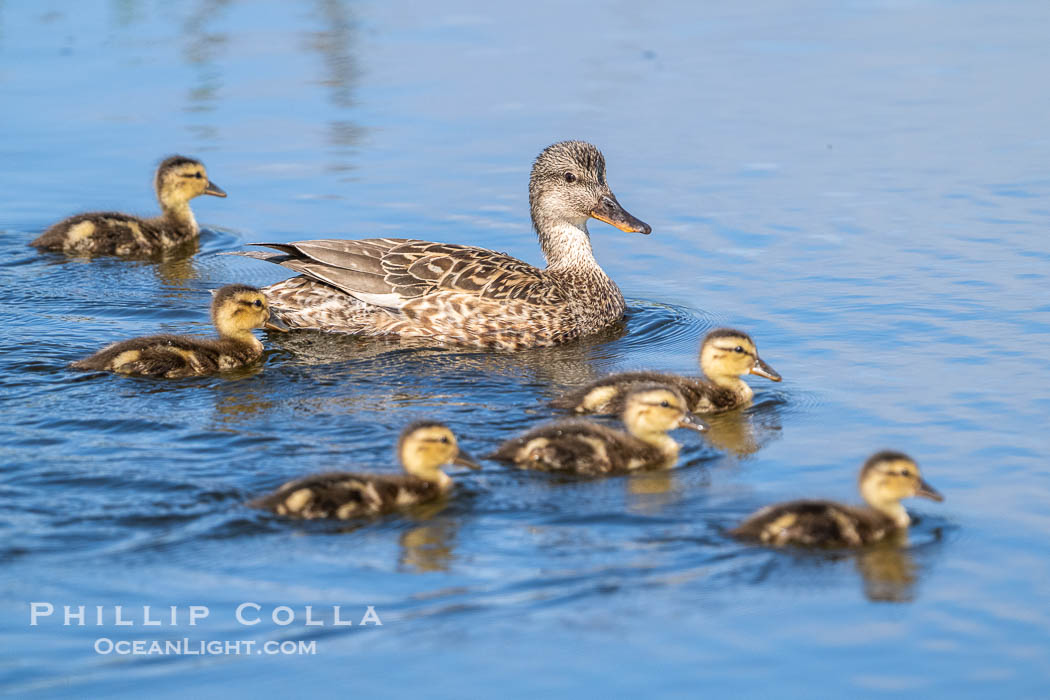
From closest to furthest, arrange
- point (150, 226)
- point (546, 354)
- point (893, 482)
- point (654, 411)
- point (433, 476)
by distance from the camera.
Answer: point (893, 482) < point (433, 476) < point (654, 411) < point (546, 354) < point (150, 226)

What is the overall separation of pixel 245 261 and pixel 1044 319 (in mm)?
5009

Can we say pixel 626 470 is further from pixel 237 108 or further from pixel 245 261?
pixel 237 108

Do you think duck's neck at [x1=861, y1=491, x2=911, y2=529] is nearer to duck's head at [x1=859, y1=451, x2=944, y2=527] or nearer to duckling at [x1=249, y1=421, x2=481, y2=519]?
duck's head at [x1=859, y1=451, x2=944, y2=527]

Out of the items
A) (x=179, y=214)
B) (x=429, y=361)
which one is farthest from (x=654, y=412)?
(x=179, y=214)

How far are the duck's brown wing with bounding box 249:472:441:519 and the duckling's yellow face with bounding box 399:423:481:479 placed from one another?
9 centimetres

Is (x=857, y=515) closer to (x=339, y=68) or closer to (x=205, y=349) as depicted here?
(x=205, y=349)

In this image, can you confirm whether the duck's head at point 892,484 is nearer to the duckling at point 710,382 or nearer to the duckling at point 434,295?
the duckling at point 710,382

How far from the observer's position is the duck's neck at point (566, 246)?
8.70 meters

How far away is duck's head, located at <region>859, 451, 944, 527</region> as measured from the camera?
550 cm

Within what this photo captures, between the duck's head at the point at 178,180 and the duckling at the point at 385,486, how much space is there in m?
4.95

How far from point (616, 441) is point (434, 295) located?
7.31 feet

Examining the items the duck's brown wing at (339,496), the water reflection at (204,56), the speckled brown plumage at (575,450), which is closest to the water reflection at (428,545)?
the duck's brown wing at (339,496)

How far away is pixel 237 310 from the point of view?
25.1 feet

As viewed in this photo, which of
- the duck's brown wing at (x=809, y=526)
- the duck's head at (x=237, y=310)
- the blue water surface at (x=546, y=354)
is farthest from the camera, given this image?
the duck's head at (x=237, y=310)
